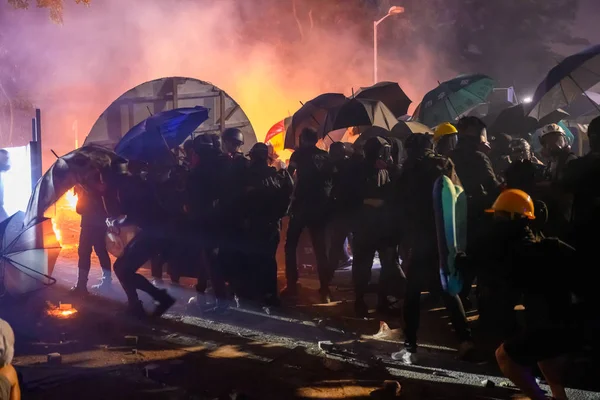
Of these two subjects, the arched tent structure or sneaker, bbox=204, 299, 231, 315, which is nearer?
sneaker, bbox=204, 299, 231, 315

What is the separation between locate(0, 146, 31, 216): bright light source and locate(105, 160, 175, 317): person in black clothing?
2.67 meters

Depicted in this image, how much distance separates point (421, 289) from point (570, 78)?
4317mm

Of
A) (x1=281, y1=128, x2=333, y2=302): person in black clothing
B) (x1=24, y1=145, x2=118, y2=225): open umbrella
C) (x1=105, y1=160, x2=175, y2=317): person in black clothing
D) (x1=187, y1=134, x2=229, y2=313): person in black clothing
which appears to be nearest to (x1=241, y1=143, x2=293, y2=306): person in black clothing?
(x1=281, y1=128, x2=333, y2=302): person in black clothing

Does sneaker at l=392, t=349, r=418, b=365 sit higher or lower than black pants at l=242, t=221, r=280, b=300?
lower

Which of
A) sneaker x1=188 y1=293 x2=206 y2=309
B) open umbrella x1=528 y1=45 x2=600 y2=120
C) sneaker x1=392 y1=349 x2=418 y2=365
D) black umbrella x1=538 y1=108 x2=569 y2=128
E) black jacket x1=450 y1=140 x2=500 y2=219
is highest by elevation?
open umbrella x1=528 y1=45 x2=600 y2=120

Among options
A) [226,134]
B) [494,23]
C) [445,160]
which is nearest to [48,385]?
[226,134]

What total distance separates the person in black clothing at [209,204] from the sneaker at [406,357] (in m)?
2.41

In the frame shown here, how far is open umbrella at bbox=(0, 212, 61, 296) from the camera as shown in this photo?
21.2 ft

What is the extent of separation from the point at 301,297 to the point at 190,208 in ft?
6.52

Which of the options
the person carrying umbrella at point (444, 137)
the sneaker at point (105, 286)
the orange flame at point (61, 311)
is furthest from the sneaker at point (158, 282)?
the person carrying umbrella at point (444, 137)

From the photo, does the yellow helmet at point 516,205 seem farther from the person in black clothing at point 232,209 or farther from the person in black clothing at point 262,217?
the person in black clothing at point 232,209

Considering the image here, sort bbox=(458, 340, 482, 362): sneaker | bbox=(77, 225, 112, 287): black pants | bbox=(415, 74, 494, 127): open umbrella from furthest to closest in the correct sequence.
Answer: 1. bbox=(415, 74, 494, 127): open umbrella
2. bbox=(77, 225, 112, 287): black pants
3. bbox=(458, 340, 482, 362): sneaker

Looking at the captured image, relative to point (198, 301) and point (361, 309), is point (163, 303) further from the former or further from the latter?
point (361, 309)

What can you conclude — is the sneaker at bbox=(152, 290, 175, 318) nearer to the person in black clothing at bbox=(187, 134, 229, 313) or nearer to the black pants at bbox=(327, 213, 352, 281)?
the person in black clothing at bbox=(187, 134, 229, 313)
